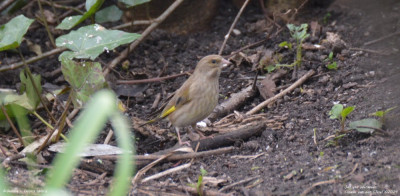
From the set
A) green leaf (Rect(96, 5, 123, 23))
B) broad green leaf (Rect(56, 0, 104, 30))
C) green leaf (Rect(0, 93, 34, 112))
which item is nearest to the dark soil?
green leaf (Rect(0, 93, 34, 112))

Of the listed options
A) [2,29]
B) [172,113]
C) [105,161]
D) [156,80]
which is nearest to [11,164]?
[105,161]

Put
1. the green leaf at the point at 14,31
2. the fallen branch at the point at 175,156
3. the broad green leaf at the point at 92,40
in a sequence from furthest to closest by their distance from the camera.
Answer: the broad green leaf at the point at 92,40, the green leaf at the point at 14,31, the fallen branch at the point at 175,156

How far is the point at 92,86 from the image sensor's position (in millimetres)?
4469

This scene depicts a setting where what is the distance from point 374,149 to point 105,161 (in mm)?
2104

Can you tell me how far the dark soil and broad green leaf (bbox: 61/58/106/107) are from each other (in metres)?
0.66

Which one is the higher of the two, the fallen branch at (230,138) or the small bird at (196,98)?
the small bird at (196,98)

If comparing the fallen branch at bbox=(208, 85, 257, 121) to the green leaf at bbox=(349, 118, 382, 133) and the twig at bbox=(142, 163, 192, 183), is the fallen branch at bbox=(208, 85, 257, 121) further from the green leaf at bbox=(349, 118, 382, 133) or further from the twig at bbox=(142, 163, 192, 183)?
the green leaf at bbox=(349, 118, 382, 133)

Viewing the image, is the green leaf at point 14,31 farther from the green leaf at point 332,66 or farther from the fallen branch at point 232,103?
the green leaf at point 332,66

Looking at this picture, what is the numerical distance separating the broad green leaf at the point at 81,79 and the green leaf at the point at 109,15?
6.62 ft

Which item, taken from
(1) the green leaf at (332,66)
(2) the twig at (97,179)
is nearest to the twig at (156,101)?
(2) the twig at (97,179)

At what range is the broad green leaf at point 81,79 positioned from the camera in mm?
4438

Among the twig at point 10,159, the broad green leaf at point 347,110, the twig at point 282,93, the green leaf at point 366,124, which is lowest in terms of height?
the twig at point 282,93

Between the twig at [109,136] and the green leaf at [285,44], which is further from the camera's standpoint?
the green leaf at [285,44]

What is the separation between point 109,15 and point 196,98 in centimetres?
201
